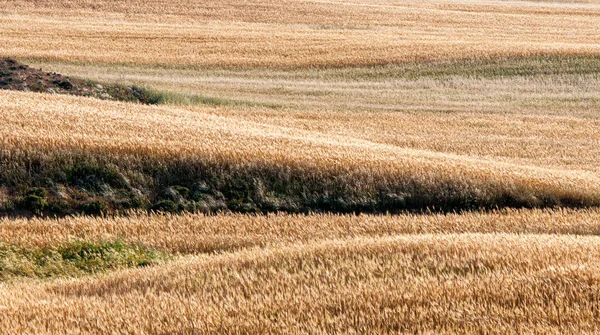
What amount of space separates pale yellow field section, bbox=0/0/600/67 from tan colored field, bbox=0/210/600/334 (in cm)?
3019

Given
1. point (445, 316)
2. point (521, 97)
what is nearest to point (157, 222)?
point (445, 316)

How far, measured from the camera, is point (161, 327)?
6695 millimetres

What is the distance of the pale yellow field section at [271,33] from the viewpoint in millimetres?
40469

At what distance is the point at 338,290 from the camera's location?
760cm

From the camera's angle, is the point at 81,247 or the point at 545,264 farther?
the point at 81,247

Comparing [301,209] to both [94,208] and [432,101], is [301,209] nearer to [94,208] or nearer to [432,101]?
[94,208]

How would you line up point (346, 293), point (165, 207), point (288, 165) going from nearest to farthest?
point (346, 293) → point (165, 207) → point (288, 165)

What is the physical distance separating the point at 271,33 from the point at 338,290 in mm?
41913

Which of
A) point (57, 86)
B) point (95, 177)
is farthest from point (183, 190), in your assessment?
point (57, 86)

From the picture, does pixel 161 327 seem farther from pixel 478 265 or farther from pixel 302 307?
pixel 478 265

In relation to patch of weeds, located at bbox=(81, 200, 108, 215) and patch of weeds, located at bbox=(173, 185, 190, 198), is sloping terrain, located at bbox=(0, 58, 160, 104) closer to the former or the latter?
patch of weeds, located at bbox=(173, 185, 190, 198)

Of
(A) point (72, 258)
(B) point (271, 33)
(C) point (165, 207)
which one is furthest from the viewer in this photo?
(B) point (271, 33)

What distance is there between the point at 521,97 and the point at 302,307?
92.3 ft

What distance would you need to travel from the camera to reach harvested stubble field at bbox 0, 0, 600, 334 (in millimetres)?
7055
